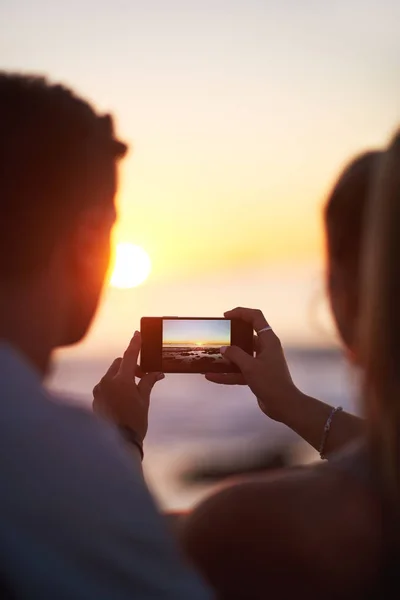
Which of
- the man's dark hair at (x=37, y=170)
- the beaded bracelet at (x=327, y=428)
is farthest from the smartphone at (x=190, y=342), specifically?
the man's dark hair at (x=37, y=170)

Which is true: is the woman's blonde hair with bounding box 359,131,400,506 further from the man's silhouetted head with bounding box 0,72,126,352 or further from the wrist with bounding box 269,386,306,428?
the wrist with bounding box 269,386,306,428

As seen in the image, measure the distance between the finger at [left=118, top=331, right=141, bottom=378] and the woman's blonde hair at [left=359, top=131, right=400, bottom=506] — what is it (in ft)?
3.16

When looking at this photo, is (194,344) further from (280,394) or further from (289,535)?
(289,535)

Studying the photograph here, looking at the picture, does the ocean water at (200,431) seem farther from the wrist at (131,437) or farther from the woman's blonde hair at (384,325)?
the woman's blonde hair at (384,325)

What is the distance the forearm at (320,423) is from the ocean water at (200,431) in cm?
665

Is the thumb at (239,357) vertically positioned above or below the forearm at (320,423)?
above

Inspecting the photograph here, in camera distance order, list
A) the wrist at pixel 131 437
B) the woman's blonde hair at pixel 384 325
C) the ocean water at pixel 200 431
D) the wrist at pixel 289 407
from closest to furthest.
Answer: the woman's blonde hair at pixel 384 325, the wrist at pixel 131 437, the wrist at pixel 289 407, the ocean water at pixel 200 431

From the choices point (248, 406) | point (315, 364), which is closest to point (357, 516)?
point (248, 406)

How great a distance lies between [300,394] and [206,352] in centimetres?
39

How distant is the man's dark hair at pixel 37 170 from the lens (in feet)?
4.37

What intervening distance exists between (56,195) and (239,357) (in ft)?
3.73

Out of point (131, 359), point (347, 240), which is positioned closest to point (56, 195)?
point (347, 240)

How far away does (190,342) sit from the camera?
2504 mm

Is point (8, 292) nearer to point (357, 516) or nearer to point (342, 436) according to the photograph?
point (357, 516)
